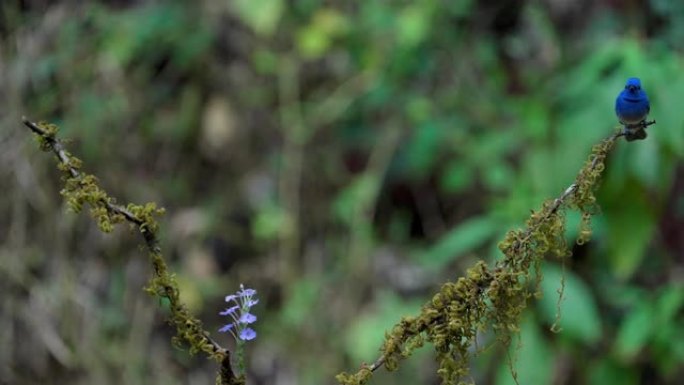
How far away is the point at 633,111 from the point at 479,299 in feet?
1.11

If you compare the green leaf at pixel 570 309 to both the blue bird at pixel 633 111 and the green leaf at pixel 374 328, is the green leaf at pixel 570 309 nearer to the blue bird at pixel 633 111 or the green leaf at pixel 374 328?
the green leaf at pixel 374 328

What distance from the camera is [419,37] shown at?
392 cm

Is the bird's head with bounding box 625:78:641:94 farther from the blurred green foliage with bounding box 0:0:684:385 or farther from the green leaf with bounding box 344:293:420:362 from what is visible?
the green leaf with bounding box 344:293:420:362

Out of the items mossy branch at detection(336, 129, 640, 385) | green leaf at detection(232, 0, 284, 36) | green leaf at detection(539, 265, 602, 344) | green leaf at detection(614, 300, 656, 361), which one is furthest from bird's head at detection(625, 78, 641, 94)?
green leaf at detection(232, 0, 284, 36)

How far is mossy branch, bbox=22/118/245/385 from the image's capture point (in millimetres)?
1108

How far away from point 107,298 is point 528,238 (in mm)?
3047

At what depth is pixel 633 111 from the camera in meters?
1.34

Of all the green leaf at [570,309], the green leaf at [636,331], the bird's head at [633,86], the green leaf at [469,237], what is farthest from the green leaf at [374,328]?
the bird's head at [633,86]

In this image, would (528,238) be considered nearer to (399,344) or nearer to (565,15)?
(399,344)

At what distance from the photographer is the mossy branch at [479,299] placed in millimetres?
1142

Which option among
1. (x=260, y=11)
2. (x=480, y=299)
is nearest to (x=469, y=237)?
(x=260, y=11)

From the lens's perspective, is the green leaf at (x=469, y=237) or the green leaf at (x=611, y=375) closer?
the green leaf at (x=469, y=237)

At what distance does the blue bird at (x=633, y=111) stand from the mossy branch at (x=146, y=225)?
0.54 m

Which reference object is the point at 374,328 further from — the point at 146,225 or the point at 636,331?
the point at 146,225
